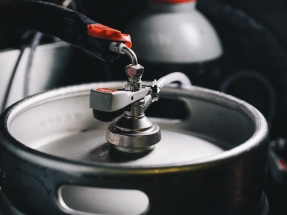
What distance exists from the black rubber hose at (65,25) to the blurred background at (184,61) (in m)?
0.18

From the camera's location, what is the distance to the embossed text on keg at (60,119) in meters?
0.83

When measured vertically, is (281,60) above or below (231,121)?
below

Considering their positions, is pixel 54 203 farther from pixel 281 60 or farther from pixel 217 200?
pixel 281 60

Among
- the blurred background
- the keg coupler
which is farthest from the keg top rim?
the blurred background

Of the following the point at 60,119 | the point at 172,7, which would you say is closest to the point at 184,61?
the point at 172,7

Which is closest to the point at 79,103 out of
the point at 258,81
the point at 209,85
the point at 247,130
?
the point at 247,130

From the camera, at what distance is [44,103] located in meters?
0.80

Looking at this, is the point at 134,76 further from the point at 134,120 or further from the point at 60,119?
the point at 60,119

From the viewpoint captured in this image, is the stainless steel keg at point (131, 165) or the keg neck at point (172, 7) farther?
the keg neck at point (172, 7)

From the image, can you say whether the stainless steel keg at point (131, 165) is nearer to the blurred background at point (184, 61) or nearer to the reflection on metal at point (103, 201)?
the reflection on metal at point (103, 201)

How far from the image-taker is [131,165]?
527 mm

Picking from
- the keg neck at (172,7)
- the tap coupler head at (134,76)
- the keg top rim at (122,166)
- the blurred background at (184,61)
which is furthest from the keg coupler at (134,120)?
the keg neck at (172,7)

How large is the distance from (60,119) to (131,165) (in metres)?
0.36

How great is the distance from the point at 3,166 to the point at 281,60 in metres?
1.07
